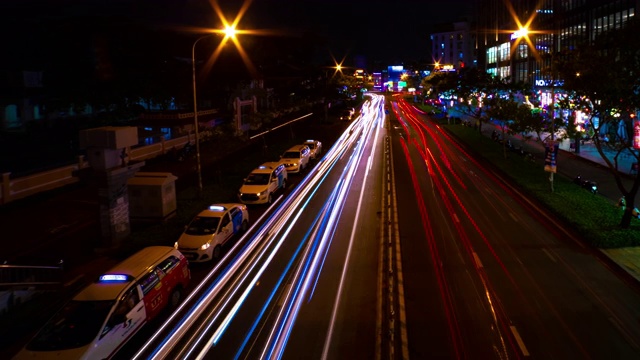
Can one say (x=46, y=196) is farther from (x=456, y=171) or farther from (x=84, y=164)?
(x=456, y=171)

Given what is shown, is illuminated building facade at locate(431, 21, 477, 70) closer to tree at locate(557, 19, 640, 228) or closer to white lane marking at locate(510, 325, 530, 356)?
tree at locate(557, 19, 640, 228)

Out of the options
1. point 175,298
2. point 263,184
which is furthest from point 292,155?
point 175,298

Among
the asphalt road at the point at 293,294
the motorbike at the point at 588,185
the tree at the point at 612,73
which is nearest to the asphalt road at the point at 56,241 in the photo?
the asphalt road at the point at 293,294

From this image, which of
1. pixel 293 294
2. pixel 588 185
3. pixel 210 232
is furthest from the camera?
pixel 588 185

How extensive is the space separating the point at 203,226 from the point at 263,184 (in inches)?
299

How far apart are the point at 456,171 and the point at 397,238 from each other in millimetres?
15958

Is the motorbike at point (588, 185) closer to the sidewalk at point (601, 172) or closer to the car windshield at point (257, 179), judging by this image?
the sidewalk at point (601, 172)

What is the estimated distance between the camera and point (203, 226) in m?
17.7

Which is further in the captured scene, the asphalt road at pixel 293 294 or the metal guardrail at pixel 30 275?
the metal guardrail at pixel 30 275

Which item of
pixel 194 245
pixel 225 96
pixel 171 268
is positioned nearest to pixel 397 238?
pixel 194 245

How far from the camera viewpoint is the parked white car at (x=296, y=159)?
105 ft

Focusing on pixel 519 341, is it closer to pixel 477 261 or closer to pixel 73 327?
pixel 477 261

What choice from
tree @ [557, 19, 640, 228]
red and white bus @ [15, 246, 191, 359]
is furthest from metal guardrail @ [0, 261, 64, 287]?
tree @ [557, 19, 640, 228]

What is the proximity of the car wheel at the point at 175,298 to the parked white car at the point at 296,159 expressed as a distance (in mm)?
17774
